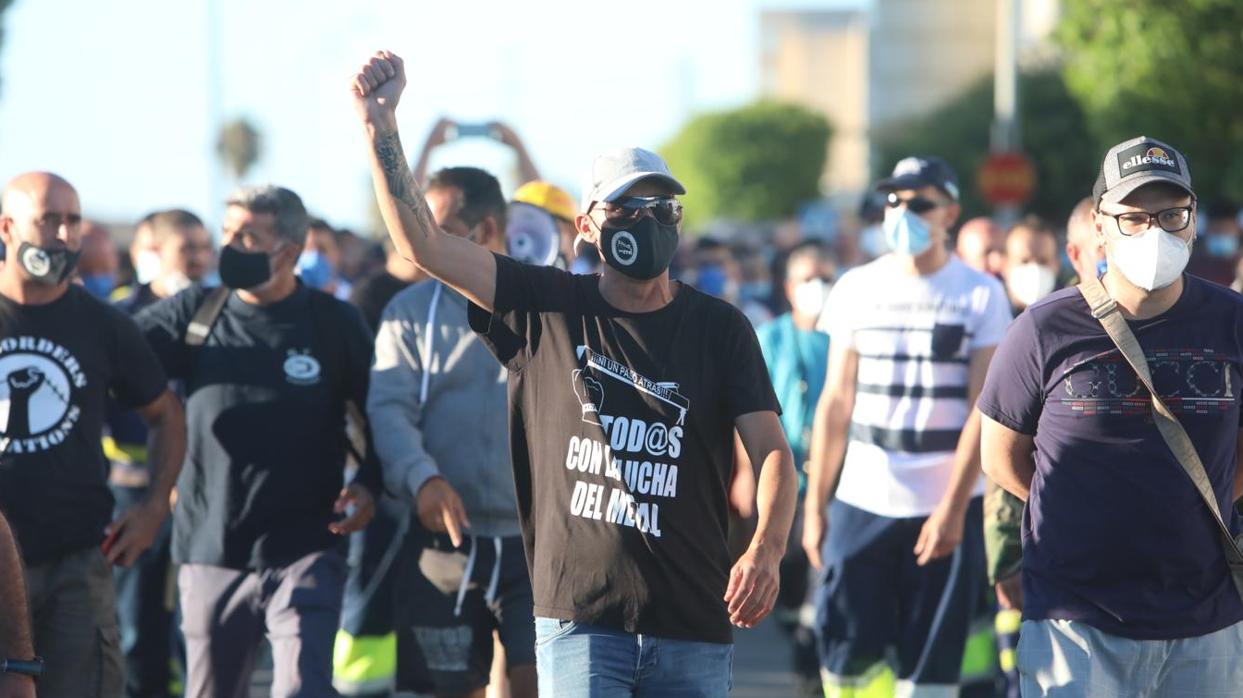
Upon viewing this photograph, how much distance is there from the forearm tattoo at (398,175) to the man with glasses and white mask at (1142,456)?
168 cm

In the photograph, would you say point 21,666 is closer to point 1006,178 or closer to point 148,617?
point 148,617

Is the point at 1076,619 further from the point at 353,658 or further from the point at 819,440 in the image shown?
the point at 353,658

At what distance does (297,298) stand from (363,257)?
926 centimetres

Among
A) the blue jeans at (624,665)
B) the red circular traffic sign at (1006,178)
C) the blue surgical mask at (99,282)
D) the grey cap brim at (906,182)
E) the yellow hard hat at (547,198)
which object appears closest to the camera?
the blue jeans at (624,665)

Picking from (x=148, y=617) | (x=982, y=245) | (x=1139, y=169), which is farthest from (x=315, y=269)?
(x=1139, y=169)

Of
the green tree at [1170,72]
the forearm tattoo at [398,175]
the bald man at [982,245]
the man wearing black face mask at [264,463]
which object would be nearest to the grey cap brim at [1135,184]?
the forearm tattoo at [398,175]

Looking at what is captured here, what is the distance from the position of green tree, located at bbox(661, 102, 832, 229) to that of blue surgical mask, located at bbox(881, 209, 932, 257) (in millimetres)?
94739

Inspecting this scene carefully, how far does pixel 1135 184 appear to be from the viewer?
17.6 ft

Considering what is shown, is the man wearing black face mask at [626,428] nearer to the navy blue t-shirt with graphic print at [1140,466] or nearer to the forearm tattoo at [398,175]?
the forearm tattoo at [398,175]

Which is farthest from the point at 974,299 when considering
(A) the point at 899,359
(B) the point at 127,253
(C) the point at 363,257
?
(B) the point at 127,253

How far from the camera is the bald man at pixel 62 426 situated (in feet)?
21.6

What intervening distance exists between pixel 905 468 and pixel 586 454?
245 cm

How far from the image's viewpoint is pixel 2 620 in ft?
16.1

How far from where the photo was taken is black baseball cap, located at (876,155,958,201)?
790 centimetres
